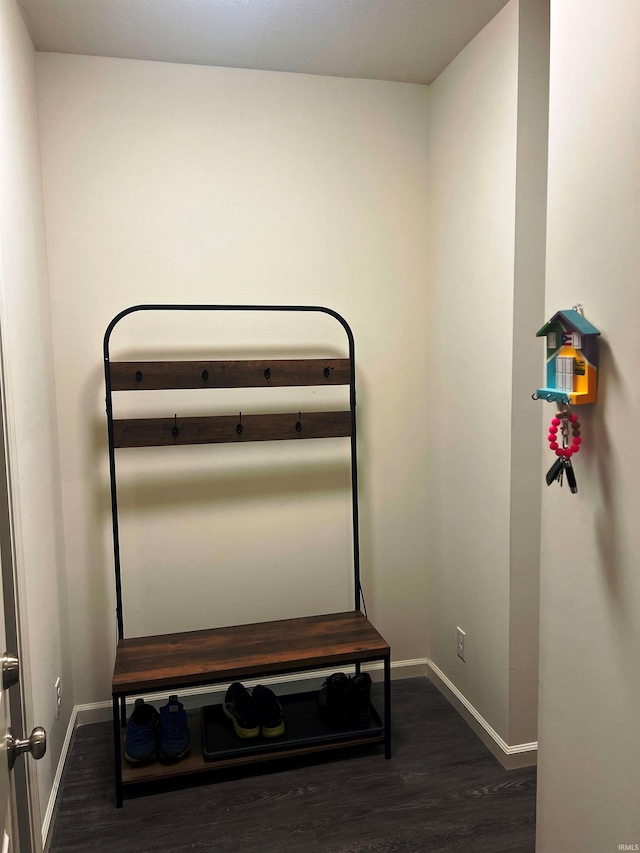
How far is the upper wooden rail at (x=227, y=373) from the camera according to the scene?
2410 millimetres

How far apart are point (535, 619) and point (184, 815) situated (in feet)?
4.52

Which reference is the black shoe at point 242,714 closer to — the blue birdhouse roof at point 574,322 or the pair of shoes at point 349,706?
the pair of shoes at point 349,706

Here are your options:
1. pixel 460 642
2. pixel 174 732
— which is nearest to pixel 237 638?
pixel 174 732

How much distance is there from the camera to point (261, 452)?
9.06ft

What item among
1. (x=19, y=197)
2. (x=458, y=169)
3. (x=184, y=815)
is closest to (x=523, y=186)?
(x=458, y=169)

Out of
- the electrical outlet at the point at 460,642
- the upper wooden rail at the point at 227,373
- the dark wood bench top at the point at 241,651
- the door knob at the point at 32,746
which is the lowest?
the electrical outlet at the point at 460,642

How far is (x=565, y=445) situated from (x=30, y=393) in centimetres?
160

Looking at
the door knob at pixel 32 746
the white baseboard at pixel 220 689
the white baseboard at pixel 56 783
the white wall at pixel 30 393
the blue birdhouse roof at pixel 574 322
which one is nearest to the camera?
the door knob at pixel 32 746

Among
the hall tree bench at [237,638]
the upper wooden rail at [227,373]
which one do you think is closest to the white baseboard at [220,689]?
the hall tree bench at [237,638]

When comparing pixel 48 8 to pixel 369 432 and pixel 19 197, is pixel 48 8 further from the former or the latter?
pixel 369 432

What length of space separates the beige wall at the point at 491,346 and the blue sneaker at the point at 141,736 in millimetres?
1247

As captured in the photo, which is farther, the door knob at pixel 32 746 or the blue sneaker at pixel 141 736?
the blue sneaker at pixel 141 736

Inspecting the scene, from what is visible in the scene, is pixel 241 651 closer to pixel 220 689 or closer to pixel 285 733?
pixel 285 733

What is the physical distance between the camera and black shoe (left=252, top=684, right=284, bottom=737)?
2.41 meters
